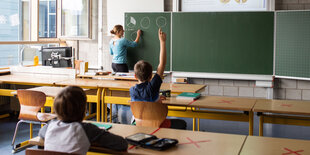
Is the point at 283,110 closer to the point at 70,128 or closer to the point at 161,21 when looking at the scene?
the point at 70,128

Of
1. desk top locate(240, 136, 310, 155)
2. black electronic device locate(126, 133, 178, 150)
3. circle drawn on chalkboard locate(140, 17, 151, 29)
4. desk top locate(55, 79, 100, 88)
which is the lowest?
desk top locate(240, 136, 310, 155)

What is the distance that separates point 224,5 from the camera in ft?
22.6

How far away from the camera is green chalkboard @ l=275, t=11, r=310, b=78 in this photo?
20.2 ft

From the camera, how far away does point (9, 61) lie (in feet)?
24.0

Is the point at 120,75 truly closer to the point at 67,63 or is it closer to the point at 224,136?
the point at 67,63

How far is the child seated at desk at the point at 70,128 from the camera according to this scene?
206 cm

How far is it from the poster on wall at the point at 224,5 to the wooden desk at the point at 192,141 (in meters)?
4.60

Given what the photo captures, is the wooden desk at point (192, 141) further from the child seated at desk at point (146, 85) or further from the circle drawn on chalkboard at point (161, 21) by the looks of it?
the circle drawn on chalkboard at point (161, 21)

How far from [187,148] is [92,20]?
634 centimetres

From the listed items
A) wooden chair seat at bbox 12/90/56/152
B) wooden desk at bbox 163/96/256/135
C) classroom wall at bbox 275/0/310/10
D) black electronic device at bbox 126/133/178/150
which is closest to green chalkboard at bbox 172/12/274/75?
classroom wall at bbox 275/0/310/10

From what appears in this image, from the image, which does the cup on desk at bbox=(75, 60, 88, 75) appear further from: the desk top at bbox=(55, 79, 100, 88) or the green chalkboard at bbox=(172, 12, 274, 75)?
the green chalkboard at bbox=(172, 12, 274, 75)

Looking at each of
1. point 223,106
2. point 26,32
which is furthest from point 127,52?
point 223,106

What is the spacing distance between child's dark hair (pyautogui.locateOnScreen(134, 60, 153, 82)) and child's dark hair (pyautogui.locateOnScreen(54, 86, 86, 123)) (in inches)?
52.1

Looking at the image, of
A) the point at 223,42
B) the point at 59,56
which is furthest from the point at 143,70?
the point at 223,42
